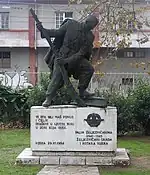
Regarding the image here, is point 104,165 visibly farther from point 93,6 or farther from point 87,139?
point 93,6

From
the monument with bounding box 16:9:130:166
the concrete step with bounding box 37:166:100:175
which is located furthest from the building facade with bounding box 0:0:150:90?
the concrete step with bounding box 37:166:100:175

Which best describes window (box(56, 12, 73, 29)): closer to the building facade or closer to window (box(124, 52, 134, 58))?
the building facade

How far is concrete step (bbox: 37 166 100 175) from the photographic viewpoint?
8.84 metres

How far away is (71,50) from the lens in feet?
34.3

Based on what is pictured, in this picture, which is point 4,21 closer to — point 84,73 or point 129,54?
point 129,54

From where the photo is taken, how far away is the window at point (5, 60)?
35.1 metres

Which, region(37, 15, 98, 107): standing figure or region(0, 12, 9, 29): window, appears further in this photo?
region(0, 12, 9, 29): window

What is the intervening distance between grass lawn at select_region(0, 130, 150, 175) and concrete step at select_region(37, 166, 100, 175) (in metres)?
0.16

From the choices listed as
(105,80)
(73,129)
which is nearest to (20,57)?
(105,80)

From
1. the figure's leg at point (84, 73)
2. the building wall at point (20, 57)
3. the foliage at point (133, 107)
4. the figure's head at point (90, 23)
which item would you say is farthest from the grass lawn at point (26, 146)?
the building wall at point (20, 57)

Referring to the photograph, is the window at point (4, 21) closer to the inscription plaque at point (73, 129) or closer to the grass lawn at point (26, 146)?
the grass lawn at point (26, 146)

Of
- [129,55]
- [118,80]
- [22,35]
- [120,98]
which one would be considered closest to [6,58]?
[22,35]

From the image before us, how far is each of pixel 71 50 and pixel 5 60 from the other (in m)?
25.2

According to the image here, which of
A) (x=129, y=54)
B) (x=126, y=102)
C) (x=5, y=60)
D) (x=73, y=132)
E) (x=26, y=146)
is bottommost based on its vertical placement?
(x=26, y=146)
